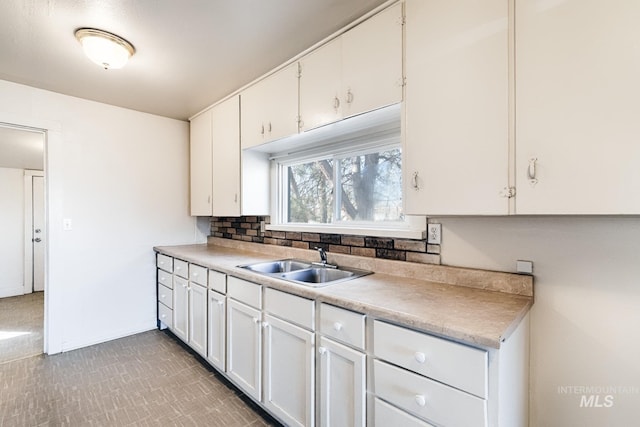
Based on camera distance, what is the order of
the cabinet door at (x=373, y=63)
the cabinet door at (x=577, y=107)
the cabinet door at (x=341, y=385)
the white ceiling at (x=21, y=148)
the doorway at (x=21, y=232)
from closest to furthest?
the cabinet door at (x=577, y=107), the cabinet door at (x=341, y=385), the cabinet door at (x=373, y=63), the white ceiling at (x=21, y=148), the doorway at (x=21, y=232)

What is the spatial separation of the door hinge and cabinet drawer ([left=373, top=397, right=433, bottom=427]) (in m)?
0.89

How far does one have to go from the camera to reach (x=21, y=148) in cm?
372

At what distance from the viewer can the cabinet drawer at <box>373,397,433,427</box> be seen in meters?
1.11

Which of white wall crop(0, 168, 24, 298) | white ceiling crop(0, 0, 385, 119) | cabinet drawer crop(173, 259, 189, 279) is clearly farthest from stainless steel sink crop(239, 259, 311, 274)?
white wall crop(0, 168, 24, 298)

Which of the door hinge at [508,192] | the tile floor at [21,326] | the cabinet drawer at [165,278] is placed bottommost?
the tile floor at [21,326]

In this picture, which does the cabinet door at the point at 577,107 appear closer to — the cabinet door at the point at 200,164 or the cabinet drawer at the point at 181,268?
the cabinet drawer at the point at 181,268

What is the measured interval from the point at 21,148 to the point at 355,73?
436 centimetres

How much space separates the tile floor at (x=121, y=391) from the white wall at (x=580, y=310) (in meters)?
1.48

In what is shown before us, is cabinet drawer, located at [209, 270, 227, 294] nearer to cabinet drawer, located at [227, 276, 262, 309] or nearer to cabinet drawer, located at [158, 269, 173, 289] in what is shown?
cabinet drawer, located at [227, 276, 262, 309]

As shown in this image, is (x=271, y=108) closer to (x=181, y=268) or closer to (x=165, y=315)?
(x=181, y=268)

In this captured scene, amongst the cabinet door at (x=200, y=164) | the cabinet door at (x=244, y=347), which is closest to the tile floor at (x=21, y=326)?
the cabinet door at (x=200, y=164)

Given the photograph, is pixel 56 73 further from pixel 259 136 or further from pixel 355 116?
pixel 355 116

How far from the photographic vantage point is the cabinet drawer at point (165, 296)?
2.94 meters

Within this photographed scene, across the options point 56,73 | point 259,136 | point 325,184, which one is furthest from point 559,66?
point 56,73
